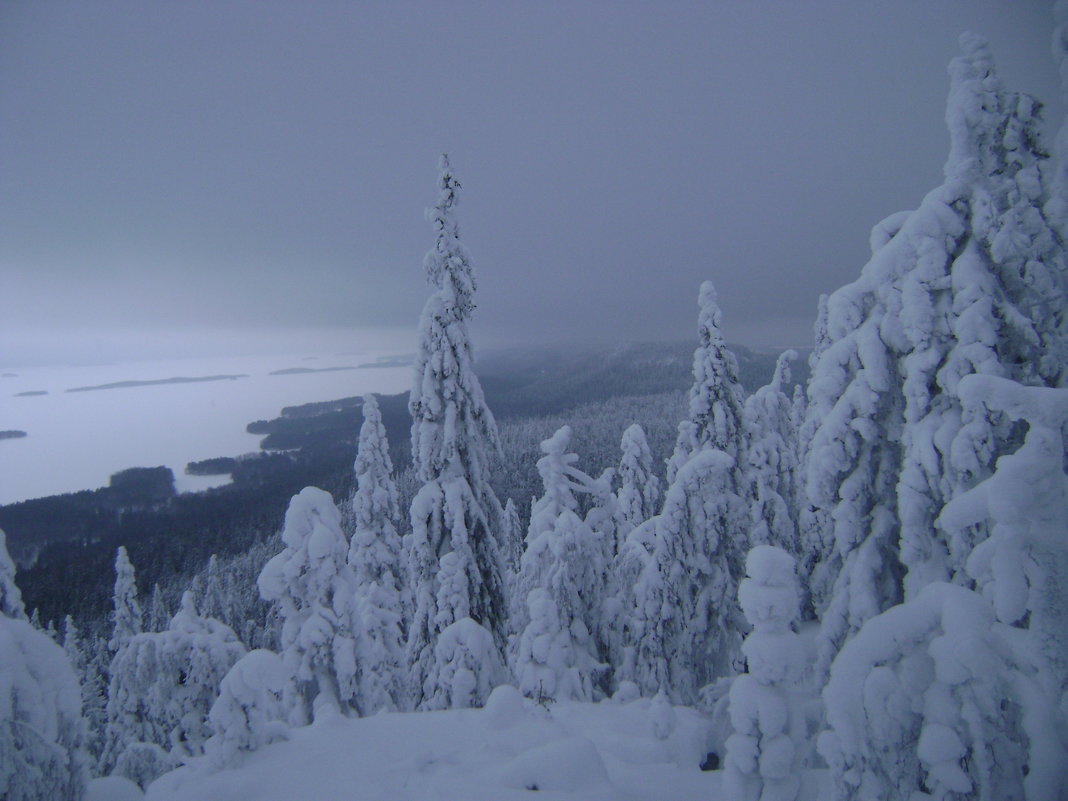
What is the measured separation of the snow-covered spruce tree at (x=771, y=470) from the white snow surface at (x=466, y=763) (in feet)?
26.3

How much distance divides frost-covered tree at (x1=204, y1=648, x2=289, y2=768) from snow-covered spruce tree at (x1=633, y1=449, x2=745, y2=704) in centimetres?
953

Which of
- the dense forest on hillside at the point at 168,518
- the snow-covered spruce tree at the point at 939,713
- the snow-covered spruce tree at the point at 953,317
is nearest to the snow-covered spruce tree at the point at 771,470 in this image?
the snow-covered spruce tree at the point at 953,317

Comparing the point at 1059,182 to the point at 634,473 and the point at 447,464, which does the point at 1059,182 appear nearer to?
the point at 447,464

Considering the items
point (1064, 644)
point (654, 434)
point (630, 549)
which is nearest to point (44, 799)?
point (1064, 644)

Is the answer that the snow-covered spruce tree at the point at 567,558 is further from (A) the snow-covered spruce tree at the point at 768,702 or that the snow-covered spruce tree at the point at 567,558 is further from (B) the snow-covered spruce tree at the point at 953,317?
(A) the snow-covered spruce tree at the point at 768,702

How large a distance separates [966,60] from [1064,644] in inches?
308

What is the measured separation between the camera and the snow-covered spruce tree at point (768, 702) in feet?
13.4

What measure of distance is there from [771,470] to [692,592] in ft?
23.9

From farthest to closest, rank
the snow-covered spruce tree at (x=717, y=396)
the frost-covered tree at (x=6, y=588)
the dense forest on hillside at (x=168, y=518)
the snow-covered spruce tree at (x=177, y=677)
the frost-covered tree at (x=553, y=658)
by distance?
the dense forest on hillside at (x=168, y=518)
the snow-covered spruce tree at (x=717, y=396)
the frost-covered tree at (x=553, y=658)
the snow-covered spruce tree at (x=177, y=677)
the frost-covered tree at (x=6, y=588)

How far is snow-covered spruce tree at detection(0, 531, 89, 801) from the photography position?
4.45 meters

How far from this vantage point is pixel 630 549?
Result: 1512 centimetres

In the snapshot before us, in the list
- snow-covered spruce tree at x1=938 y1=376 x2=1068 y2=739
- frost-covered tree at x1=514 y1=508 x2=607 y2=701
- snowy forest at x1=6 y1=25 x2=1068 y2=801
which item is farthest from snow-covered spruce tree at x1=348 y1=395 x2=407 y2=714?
snow-covered spruce tree at x1=938 y1=376 x2=1068 y2=739

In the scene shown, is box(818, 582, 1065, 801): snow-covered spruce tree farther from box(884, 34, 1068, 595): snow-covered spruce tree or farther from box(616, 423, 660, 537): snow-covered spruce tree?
box(616, 423, 660, 537): snow-covered spruce tree

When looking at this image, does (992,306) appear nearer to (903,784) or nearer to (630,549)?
(903,784)
